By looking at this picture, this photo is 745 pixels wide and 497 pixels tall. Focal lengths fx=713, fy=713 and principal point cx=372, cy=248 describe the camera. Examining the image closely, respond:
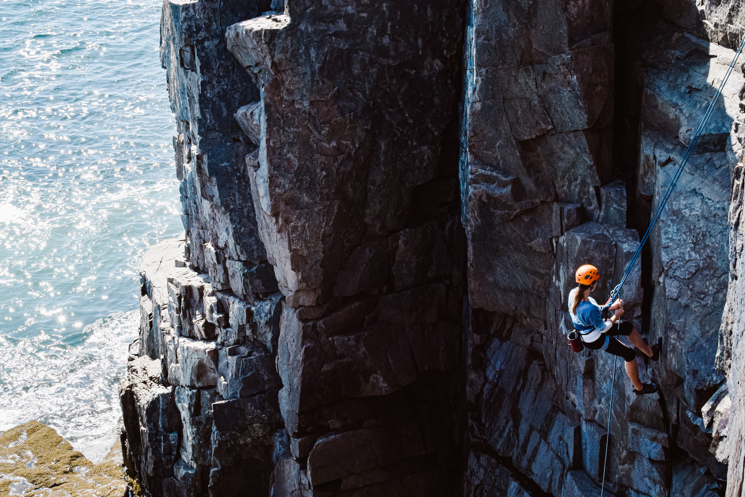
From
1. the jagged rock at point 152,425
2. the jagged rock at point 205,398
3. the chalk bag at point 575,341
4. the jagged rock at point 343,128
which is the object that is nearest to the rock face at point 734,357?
the chalk bag at point 575,341

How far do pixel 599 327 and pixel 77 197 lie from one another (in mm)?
30935

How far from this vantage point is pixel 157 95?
38.2m

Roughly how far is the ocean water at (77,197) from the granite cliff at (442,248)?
9972 millimetres

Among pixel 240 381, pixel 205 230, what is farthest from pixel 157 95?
pixel 240 381

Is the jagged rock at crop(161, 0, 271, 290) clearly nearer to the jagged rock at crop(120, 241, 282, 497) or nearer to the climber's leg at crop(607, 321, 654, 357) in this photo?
the jagged rock at crop(120, 241, 282, 497)

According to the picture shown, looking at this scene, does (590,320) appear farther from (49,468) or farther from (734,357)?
(49,468)

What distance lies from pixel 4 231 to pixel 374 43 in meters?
27.2

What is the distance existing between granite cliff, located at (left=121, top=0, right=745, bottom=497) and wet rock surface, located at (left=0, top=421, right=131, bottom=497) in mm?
2493

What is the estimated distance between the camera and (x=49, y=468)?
72.1ft

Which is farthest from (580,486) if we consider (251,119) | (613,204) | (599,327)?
(251,119)

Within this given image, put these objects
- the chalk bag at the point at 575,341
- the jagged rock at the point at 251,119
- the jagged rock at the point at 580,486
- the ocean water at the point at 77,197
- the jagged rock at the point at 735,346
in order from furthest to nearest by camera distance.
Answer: the ocean water at the point at 77,197
the jagged rock at the point at 251,119
the jagged rock at the point at 580,486
the chalk bag at the point at 575,341
the jagged rock at the point at 735,346

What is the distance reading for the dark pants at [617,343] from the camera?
9859mm

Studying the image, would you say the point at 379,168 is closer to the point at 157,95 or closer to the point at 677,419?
the point at 677,419

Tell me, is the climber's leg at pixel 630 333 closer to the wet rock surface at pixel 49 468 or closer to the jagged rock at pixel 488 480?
the jagged rock at pixel 488 480
